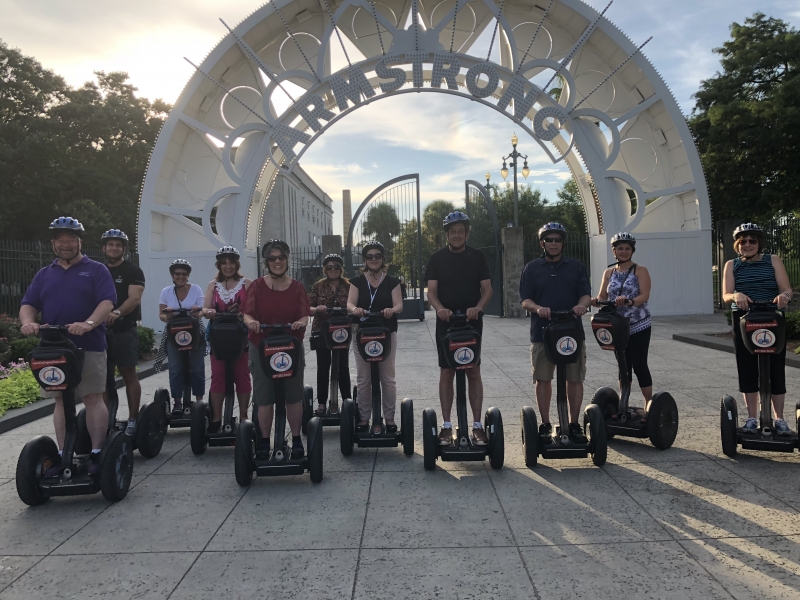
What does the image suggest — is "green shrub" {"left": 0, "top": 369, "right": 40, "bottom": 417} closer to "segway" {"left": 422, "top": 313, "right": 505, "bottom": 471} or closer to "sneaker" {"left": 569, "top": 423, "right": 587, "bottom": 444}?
"segway" {"left": 422, "top": 313, "right": 505, "bottom": 471}

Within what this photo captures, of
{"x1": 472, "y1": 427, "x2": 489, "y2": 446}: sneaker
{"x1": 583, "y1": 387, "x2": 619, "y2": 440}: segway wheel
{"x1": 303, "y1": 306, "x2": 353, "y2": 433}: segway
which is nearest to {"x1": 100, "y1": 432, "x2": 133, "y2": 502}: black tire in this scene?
{"x1": 303, "y1": 306, "x2": 353, "y2": 433}: segway

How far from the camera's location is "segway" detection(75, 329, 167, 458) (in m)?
4.91

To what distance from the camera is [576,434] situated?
4.87 m

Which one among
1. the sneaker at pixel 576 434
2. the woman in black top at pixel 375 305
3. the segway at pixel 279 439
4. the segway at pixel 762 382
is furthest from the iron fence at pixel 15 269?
the segway at pixel 762 382

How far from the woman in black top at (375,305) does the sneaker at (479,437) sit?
807 millimetres

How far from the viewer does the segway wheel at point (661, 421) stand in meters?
5.07

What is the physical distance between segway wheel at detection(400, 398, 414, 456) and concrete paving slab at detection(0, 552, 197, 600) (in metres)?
2.15

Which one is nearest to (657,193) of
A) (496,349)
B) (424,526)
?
(496,349)

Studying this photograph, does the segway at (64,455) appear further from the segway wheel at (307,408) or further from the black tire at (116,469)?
the segway wheel at (307,408)

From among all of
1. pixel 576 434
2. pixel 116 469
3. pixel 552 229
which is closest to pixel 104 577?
pixel 116 469

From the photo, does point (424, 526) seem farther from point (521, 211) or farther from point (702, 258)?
point (521, 211)

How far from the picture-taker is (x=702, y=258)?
17016 millimetres

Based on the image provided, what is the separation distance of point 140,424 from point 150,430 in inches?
5.1

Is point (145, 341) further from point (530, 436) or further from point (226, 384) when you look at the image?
point (530, 436)
